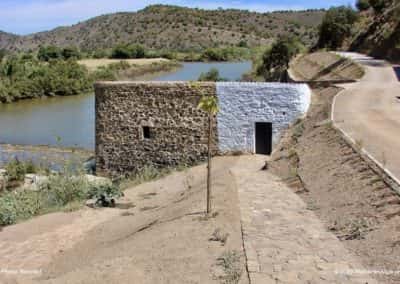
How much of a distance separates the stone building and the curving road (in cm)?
157

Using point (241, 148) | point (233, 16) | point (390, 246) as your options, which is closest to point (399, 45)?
point (241, 148)

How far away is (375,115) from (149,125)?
6896 millimetres

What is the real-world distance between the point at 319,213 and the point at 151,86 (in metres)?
8.42

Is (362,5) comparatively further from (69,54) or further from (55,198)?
(69,54)

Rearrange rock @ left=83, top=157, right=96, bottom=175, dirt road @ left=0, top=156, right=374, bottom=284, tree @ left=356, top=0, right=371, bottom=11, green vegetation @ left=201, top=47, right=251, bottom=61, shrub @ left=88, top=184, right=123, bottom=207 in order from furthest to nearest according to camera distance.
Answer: green vegetation @ left=201, top=47, right=251, bottom=61, tree @ left=356, top=0, right=371, bottom=11, rock @ left=83, top=157, right=96, bottom=175, shrub @ left=88, top=184, right=123, bottom=207, dirt road @ left=0, top=156, right=374, bottom=284

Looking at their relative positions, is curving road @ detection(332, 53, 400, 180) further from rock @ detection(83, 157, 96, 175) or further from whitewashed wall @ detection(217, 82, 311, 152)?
rock @ detection(83, 157, 96, 175)

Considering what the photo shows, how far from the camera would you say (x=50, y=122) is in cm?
3428

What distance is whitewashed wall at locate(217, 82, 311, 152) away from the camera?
15.2 meters

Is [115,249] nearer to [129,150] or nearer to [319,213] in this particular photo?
[319,213]

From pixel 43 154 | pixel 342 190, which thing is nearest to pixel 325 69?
pixel 43 154

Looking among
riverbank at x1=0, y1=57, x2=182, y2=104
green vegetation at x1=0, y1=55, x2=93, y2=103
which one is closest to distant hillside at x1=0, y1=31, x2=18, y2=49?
riverbank at x1=0, y1=57, x2=182, y2=104

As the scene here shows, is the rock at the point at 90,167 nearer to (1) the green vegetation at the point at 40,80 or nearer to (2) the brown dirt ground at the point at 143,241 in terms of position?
(2) the brown dirt ground at the point at 143,241

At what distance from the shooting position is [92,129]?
99.5 feet

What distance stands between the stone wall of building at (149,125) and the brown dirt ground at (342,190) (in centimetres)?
284
